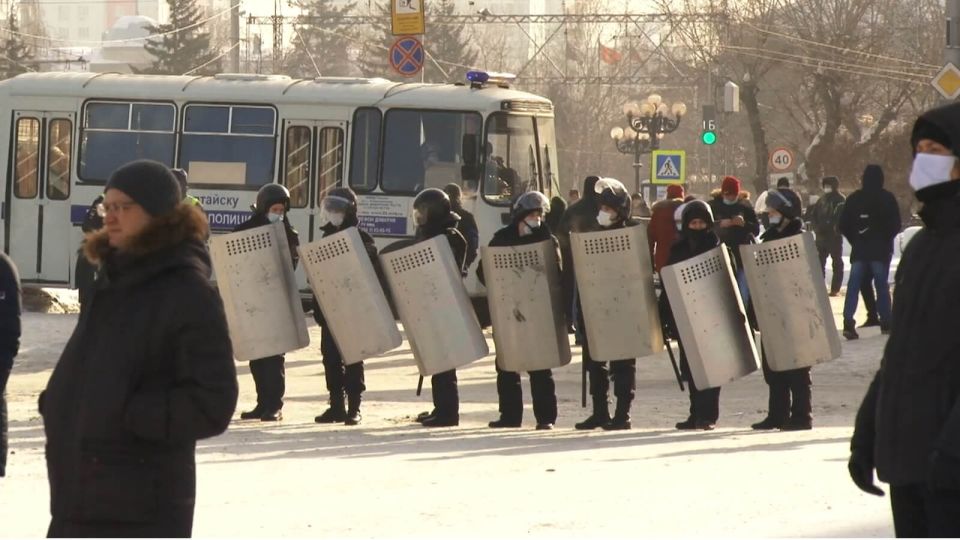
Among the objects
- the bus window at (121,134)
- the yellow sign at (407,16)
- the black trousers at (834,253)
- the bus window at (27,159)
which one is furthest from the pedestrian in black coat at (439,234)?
the black trousers at (834,253)

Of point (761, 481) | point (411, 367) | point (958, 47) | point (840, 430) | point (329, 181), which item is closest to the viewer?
point (761, 481)

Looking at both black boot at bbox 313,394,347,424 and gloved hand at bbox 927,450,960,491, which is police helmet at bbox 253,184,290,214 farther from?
gloved hand at bbox 927,450,960,491

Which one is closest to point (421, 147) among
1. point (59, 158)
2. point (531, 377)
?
point (59, 158)

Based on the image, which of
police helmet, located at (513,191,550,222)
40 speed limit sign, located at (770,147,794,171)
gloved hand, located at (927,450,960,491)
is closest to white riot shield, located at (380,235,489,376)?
police helmet, located at (513,191,550,222)

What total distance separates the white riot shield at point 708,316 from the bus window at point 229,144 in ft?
Result: 34.8

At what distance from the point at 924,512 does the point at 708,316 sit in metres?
7.36

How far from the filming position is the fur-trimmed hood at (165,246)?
4453 mm

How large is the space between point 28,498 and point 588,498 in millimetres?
2459

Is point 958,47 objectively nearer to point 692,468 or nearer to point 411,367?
point 411,367

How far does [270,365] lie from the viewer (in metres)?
12.9

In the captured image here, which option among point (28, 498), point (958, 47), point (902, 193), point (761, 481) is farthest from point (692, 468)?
point (902, 193)

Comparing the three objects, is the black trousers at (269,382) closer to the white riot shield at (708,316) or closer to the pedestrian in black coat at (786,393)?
the white riot shield at (708,316)

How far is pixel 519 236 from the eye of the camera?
12602 millimetres

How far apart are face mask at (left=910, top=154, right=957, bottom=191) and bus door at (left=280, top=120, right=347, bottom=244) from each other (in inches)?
686
